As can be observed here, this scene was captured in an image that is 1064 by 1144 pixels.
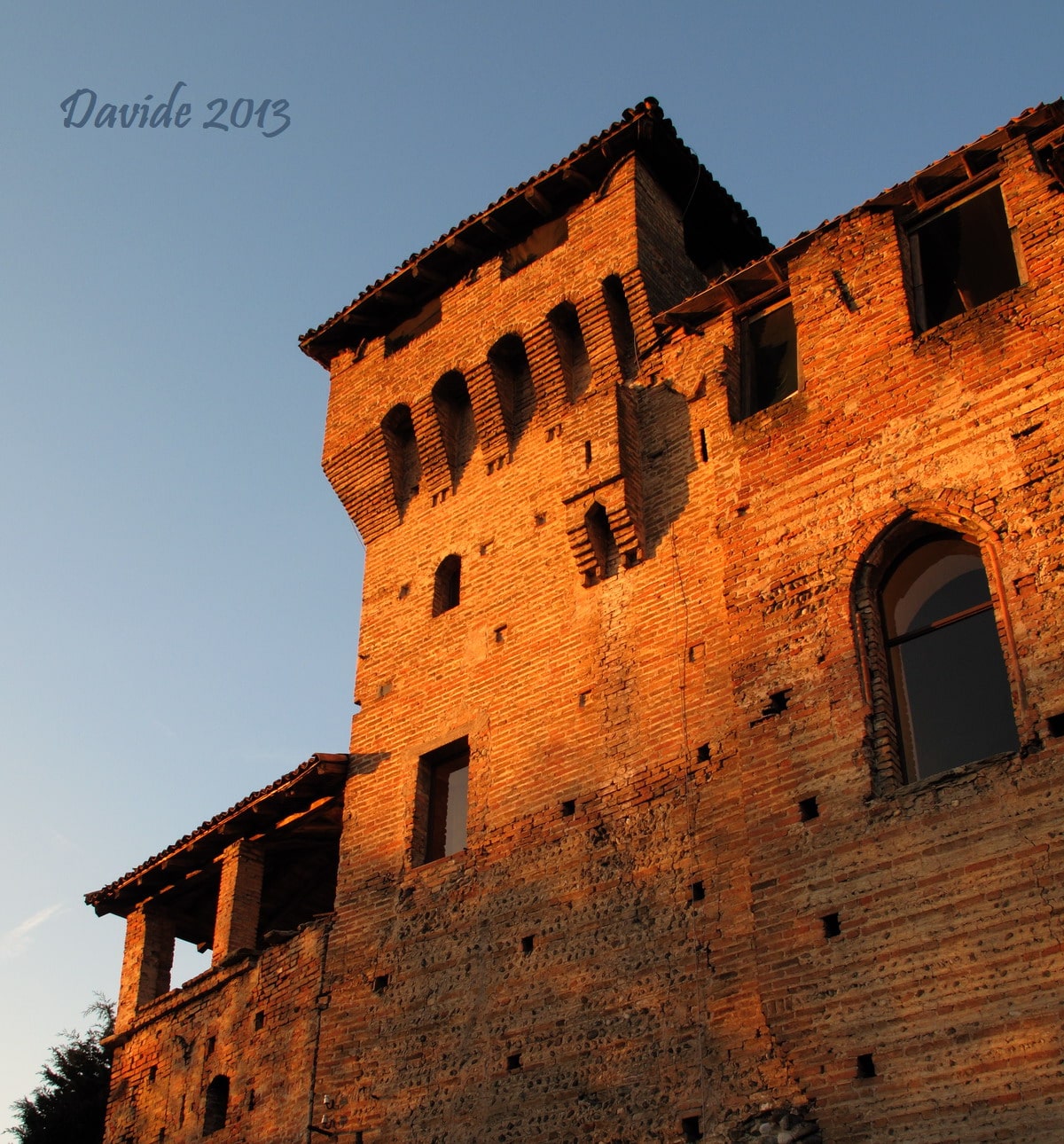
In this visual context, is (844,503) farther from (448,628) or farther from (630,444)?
(448,628)

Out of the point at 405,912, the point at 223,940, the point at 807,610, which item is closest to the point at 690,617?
the point at 807,610

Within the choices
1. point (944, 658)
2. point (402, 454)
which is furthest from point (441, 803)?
point (944, 658)

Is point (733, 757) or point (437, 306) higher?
point (437, 306)

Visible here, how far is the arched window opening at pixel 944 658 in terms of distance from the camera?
38.4 feet

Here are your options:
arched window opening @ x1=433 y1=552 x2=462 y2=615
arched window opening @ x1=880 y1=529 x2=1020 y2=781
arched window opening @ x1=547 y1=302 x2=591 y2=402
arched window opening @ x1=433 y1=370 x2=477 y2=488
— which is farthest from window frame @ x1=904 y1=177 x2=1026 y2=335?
arched window opening @ x1=433 y1=552 x2=462 y2=615

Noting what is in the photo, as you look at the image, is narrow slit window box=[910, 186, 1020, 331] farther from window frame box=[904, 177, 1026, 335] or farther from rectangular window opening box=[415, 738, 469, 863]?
rectangular window opening box=[415, 738, 469, 863]

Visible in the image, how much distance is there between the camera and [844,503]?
518 inches

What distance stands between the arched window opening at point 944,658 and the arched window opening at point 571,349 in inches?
218

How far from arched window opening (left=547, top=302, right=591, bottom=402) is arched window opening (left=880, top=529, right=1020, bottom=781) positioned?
5.53 meters

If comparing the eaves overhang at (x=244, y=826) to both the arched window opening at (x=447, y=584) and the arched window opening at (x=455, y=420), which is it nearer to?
the arched window opening at (x=447, y=584)

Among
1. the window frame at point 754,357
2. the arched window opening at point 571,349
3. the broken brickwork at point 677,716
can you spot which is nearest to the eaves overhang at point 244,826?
the broken brickwork at point 677,716

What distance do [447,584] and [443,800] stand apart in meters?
2.81

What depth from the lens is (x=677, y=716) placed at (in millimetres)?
13828

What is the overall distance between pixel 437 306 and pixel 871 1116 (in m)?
12.5
